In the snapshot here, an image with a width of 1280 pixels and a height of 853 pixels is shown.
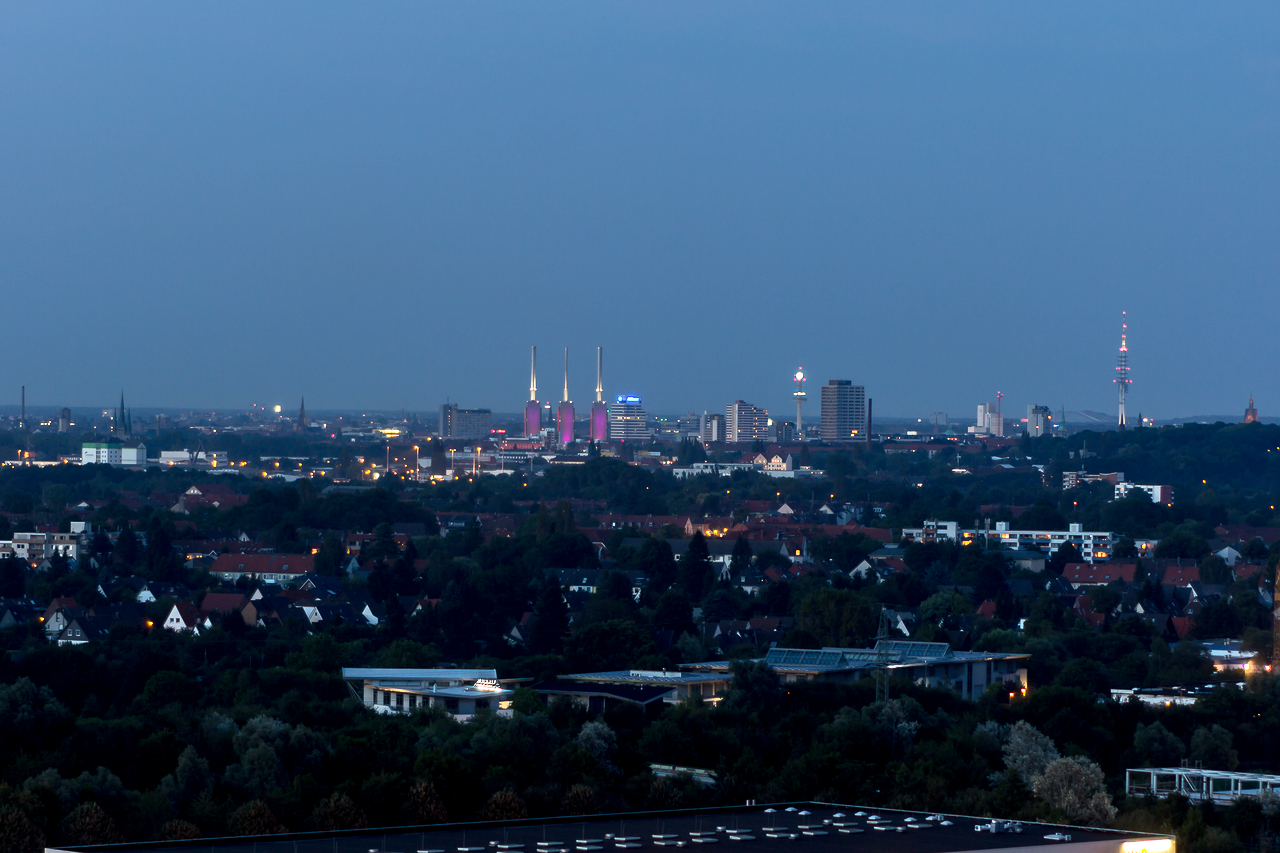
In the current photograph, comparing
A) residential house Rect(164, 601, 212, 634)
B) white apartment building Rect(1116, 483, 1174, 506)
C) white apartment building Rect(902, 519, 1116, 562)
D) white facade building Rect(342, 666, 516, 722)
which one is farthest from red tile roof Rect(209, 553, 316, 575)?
white apartment building Rect(1116, 483, 1174, 506)

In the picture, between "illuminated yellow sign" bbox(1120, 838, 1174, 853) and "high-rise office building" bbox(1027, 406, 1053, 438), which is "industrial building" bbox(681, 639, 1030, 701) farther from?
"high-rise office building" bbox(1027, 406, 1053, 438)

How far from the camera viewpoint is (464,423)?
180000 millimetres

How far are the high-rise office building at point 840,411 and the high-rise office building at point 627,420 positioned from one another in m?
16.4

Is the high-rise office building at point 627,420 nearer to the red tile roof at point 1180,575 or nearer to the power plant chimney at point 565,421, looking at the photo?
the power plant chimney at point 565,421

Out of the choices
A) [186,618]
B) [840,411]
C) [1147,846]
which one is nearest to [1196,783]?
[1147,846]

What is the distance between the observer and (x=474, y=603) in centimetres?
3762

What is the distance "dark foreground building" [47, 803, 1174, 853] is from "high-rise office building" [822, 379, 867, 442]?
147545 mm

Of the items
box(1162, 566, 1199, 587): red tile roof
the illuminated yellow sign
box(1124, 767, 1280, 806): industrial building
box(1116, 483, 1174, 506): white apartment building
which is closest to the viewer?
the illuminated yellow sign

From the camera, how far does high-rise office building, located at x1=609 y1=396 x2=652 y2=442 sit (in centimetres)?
17400

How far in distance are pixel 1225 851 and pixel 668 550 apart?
31939 millimetres

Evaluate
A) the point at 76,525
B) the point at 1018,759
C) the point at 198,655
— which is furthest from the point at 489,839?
the point at 76,525

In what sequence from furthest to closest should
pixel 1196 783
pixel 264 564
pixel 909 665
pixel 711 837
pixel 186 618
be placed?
pixel 264 564
pixel 186 618
pixel 909 665
pixel 1196 783
pixel 711 837

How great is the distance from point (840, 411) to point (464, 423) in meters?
35.0

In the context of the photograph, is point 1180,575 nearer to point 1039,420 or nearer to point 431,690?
point 431,690
